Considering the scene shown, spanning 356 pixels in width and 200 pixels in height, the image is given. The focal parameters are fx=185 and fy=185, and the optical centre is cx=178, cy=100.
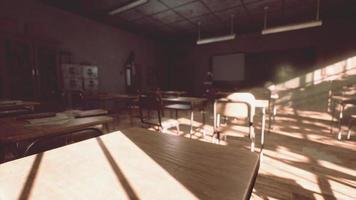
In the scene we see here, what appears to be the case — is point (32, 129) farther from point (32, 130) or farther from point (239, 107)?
point (239, 107)

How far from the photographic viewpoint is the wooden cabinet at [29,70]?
3.67 m

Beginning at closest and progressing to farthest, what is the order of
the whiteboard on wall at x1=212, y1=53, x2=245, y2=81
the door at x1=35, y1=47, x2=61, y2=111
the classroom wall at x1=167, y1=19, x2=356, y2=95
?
the door at x1=35, y1=47, x2=61, y2=111 → the classroom wall at x1=167, y1=19, x2=356, y2=95 → the whiteboard on wall at x1=212, y1=53, x2=245, y2=81

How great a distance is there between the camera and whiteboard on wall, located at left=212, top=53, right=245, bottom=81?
7.68 metres

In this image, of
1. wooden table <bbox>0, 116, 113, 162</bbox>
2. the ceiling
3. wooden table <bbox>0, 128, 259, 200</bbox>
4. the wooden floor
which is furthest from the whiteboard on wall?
wooden table <bbox>0, 128, 259, 200</bbox>

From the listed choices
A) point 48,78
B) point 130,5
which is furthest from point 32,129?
point 130,5

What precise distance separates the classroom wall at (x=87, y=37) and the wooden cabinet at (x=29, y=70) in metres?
0.55

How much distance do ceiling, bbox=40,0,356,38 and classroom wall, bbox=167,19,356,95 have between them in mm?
492

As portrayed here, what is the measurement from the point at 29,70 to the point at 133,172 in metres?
4.68

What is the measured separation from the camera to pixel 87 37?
19.2 feet

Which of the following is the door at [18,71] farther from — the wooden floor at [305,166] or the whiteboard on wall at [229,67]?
the whiteboard on wall at [229,67]

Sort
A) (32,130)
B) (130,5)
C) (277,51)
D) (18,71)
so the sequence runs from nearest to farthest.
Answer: (32,130) → (18,71) → (130,5) → (277,51)

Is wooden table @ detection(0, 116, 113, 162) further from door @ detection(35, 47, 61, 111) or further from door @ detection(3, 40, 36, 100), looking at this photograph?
door @ detection(35, 47, 61, 111)

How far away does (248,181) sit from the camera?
0.56 m

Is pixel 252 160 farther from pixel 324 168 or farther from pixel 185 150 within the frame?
pixel 324 168
